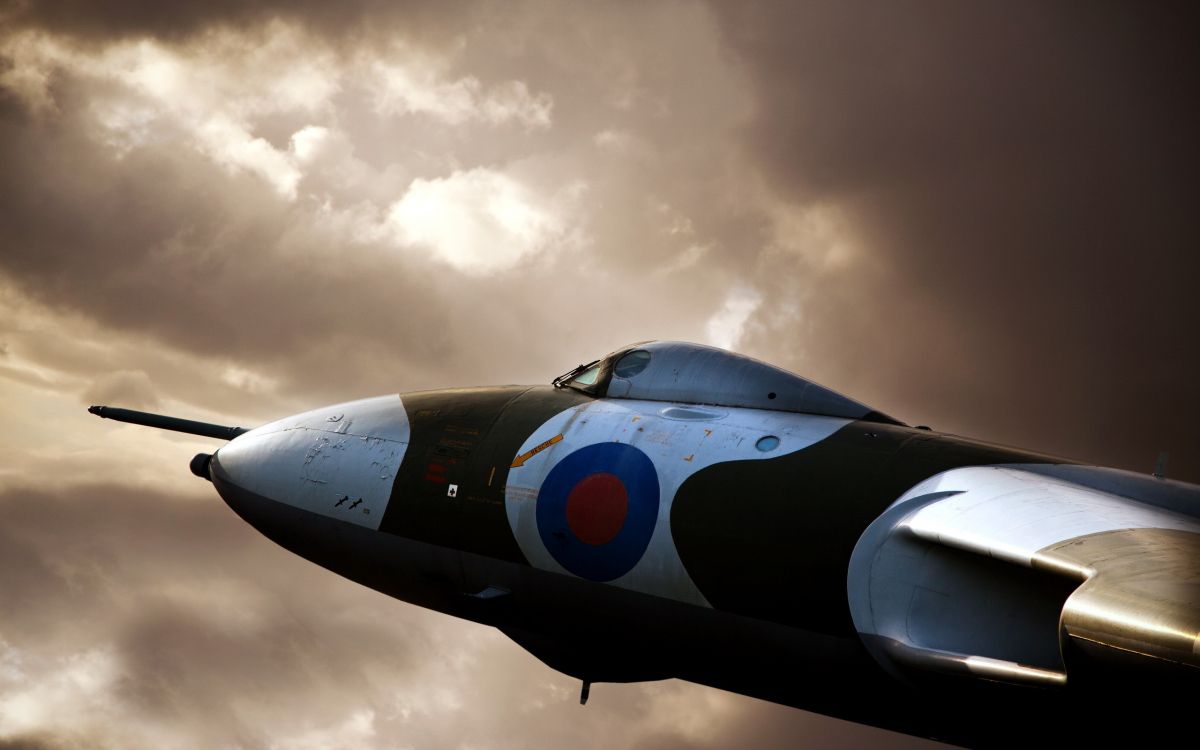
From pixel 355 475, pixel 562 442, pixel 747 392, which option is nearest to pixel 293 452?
pixel 355 475

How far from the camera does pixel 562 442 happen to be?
420 inches

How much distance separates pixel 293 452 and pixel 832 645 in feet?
27.4

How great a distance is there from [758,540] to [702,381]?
9.47 feet

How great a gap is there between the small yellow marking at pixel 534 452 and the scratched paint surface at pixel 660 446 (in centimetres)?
2

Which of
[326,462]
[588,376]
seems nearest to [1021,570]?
[588,376]

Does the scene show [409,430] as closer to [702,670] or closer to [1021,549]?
[702,670]

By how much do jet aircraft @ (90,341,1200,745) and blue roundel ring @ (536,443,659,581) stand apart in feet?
0.09

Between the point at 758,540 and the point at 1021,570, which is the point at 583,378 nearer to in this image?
the point at 758,540

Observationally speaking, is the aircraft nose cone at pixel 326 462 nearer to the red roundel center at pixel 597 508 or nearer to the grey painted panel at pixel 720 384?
the red roundel center at pixel 597 508

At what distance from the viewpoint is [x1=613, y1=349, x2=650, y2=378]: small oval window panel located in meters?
11.7

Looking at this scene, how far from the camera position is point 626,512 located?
9648mm

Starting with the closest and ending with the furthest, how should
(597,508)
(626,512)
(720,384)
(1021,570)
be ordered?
(1021,570), (626,512), (597,508), (720,384)

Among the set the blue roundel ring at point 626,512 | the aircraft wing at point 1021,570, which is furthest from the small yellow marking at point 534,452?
the aircraft wing at point 1021,570

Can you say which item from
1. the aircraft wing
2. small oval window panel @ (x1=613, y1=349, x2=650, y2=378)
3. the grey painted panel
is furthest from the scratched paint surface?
the aircraft wing
